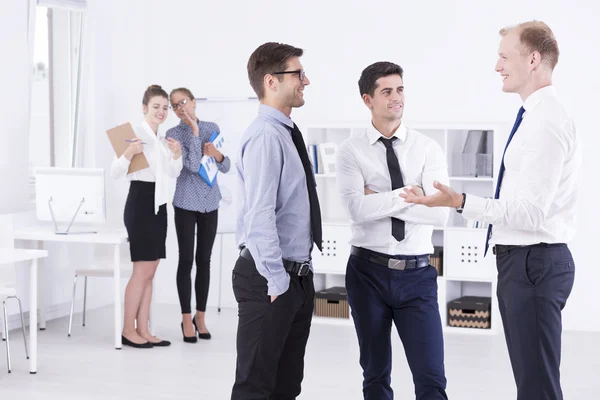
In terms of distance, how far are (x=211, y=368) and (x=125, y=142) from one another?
1658 mm

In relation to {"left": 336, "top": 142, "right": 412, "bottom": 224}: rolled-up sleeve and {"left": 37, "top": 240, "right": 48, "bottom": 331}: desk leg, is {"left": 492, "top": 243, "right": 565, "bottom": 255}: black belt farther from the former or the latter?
{"left": 37, "top": 240, "right": 48, "bottom": 331}: desk leg

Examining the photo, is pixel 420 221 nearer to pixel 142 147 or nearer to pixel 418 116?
pixel 142 147

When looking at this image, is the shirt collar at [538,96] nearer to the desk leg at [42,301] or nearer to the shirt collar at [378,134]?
the shirt collar at [378,134]

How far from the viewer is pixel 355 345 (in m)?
5.93

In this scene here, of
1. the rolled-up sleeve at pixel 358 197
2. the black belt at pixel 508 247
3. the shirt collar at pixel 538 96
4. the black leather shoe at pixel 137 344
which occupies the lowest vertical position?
the black leather shoe at pixel 137 344

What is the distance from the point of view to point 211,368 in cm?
518

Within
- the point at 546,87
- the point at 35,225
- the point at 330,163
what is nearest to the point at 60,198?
the point at 35,225

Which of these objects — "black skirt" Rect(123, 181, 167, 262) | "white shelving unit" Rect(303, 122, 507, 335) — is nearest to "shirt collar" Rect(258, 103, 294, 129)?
"black skirt" Rect(123, 181, 167, 262)

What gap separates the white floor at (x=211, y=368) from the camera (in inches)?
183

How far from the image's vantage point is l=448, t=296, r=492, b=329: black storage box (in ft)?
20.8

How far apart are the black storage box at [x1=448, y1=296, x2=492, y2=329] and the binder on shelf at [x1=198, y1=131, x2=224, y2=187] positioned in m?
2.17

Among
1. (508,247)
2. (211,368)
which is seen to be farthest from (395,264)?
(211,368)

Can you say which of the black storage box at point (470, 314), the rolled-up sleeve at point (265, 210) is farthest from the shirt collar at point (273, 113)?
the black storage box at point (470, 314)

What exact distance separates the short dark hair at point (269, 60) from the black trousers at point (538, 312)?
107 centimetres
